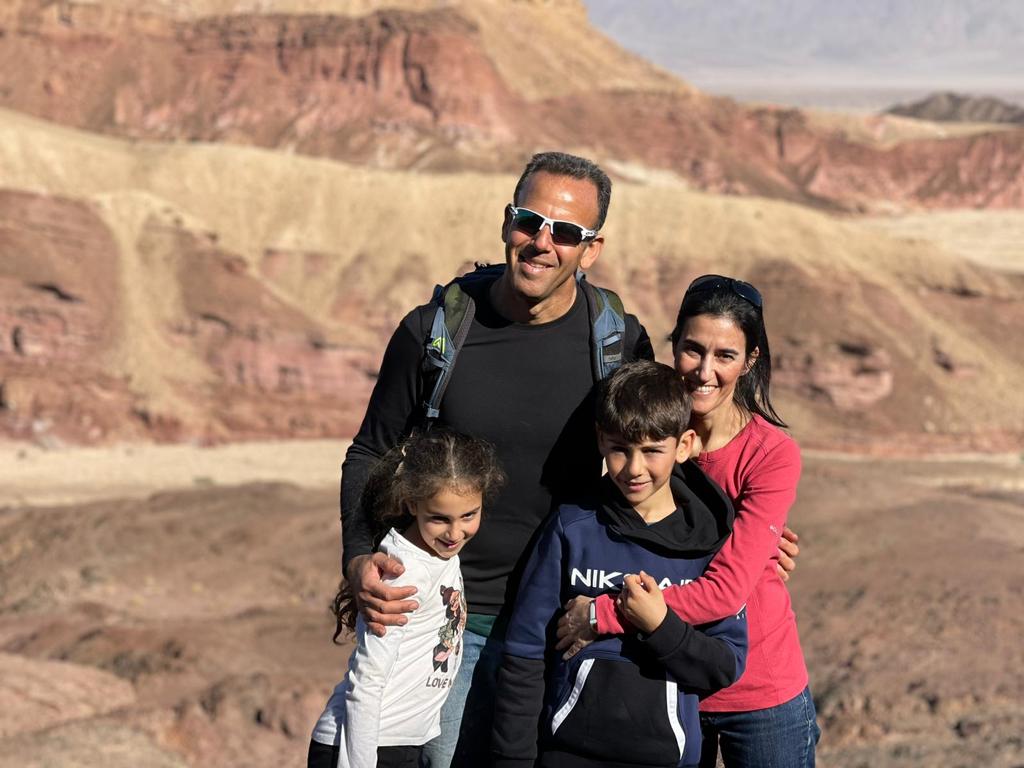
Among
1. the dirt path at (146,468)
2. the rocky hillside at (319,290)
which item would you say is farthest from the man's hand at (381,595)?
the rocky hillside at (319,290)

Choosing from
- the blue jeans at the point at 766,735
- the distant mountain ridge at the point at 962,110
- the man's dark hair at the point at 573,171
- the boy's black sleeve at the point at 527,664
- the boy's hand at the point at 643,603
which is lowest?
the blue jeans at the point at 766,735

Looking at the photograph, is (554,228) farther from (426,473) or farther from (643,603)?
(643,603)

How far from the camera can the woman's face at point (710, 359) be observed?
403cm

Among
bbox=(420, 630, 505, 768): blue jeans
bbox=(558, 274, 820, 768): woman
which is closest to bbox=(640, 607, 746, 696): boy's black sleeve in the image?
bbox=(558, 274, 820, 768): woman

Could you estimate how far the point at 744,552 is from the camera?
383cm

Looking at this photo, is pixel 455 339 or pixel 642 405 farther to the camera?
pixel 455 339

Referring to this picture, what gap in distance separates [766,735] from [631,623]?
647 mm

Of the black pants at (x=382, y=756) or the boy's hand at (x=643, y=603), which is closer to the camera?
the boy's hand at (x=643, y=603)

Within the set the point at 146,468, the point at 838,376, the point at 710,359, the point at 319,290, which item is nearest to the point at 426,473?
the point at 710,359

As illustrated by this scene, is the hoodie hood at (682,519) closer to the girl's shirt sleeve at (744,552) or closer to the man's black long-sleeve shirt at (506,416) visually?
the girl's shirt sleeve at (744,552)

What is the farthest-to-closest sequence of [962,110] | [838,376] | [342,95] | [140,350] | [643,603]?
[962,110], [342,95], [838,376], [140,350], [643,603]

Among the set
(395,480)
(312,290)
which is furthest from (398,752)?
(312,290)

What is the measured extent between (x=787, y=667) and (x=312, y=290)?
39.1 m

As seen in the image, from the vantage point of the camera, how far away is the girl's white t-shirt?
3934 millimetres
